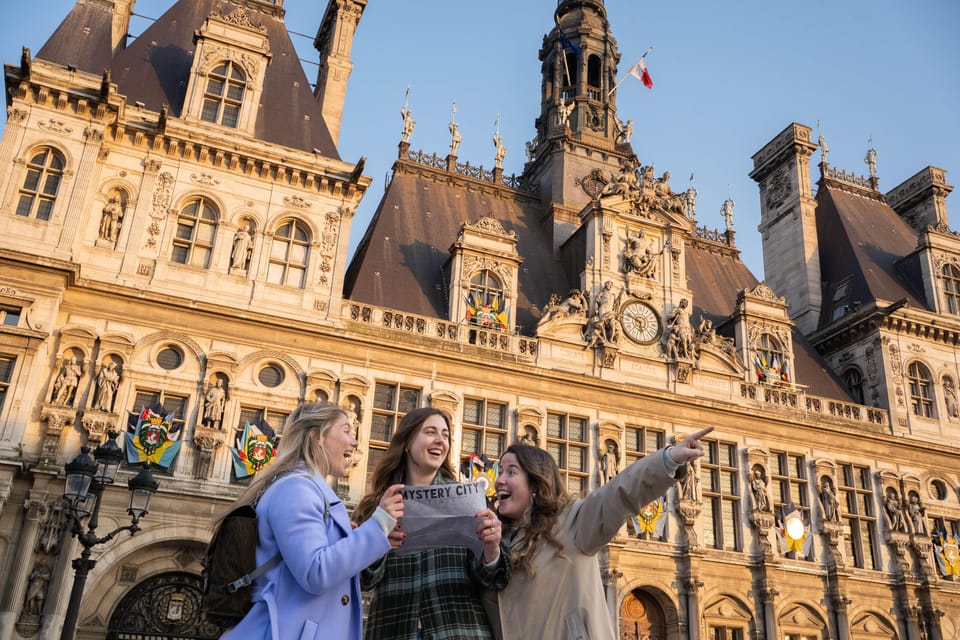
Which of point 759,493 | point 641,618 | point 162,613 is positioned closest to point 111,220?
point 162,613

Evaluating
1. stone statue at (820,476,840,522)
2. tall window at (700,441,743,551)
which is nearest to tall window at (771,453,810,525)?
stone statue at (820,476,840,522)

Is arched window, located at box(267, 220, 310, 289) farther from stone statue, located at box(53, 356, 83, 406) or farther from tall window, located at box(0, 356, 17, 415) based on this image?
tall window, located at box(0, 356, 17, 415)

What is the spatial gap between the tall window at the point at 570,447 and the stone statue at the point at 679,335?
385 centimetres

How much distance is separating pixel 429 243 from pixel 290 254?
5.68 metres

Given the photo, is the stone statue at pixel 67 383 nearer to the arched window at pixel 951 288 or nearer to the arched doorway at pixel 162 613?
the arched doorway at pixel 162 613

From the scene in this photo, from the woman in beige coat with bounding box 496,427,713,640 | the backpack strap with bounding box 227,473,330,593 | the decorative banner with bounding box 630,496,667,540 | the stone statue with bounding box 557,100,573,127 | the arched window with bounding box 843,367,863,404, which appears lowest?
the backpack strap with bounding box 227,473,330,593

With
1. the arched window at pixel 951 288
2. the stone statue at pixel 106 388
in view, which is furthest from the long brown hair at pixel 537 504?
the arched window at pixel 951 288

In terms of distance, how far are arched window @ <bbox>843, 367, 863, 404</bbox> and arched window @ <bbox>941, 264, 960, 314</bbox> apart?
459 cm

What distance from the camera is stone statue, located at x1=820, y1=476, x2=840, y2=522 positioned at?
80.7 ft

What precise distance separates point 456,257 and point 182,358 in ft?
27.0

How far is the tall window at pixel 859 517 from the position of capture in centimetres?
2484

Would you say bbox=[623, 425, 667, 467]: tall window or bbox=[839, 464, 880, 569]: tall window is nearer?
bbox=[623, 425, 667, 467]: tall window

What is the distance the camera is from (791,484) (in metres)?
24.9

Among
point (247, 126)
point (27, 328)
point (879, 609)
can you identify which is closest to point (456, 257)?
point (247, 126)
